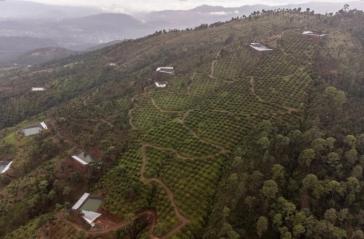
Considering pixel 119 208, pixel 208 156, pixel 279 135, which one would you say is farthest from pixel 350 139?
pixel 119 208

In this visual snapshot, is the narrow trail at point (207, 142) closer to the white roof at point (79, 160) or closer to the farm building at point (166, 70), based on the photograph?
the white roof at point (79, 160)

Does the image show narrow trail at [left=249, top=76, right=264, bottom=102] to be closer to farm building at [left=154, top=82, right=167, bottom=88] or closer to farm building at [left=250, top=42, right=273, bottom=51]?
farm building at [left=250, top=42, right=273, bottom=51]

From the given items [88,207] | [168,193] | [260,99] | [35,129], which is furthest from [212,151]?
[35,129]

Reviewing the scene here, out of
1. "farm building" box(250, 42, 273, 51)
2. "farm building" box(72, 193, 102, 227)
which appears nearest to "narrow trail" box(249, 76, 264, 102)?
"farm building" box(250, 42, 273, 51)

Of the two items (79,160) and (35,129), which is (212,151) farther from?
(35,129)

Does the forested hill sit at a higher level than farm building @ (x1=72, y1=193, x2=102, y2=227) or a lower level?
higher

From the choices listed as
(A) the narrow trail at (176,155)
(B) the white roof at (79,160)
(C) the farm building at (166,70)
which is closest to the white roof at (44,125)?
(B) the white roof at (79,160)
